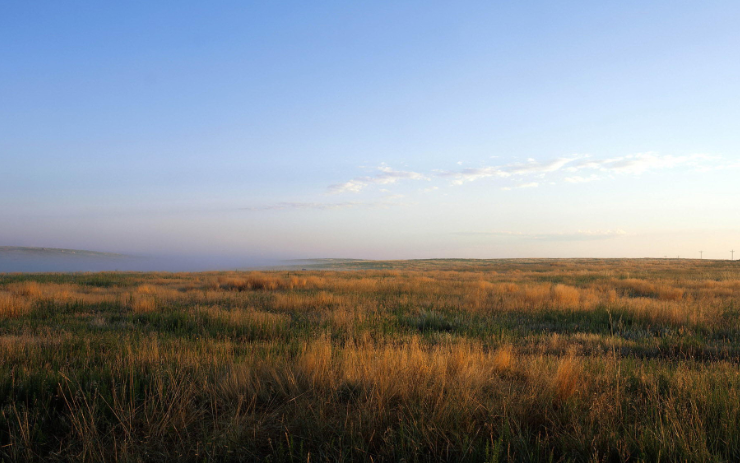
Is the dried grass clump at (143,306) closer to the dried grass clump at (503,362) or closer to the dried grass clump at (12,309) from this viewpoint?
the dried grass clump at (12,309)

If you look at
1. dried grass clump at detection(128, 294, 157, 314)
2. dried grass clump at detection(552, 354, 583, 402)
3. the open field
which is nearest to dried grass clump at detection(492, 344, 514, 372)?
the open field

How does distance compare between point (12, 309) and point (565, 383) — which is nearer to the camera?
point (565, 383)

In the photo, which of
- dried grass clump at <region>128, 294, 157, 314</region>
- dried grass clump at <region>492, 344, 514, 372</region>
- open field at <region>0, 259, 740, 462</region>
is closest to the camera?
open field at <region>0, 259, 740, 462</region>

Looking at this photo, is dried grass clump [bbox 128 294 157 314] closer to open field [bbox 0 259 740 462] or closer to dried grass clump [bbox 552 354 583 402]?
open field [bbox 0 259 740 462]

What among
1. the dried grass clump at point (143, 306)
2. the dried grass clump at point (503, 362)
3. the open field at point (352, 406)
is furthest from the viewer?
the dried grass clump at point (143, 306)

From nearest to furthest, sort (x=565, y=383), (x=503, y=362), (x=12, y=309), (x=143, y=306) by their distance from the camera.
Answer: (x=565, y=383), (x=503, y=362), (x=12, y=309), (x=143, y=306)

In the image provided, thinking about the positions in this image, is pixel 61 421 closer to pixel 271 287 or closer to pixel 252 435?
pixel 252 435

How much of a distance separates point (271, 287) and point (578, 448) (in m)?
15.8

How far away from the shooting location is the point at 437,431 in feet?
9.56

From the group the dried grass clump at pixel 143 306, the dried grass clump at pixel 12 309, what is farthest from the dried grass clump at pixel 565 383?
the dried grass clump at pixel 12 309

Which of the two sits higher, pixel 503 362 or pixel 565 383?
pixel 565 383

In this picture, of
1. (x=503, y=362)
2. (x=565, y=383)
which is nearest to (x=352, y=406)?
(x=565, y=383)

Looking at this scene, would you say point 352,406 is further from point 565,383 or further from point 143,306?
point 143,306

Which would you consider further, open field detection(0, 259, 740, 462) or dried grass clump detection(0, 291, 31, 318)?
dried grass clump detection(0, 291, 31, 318)
